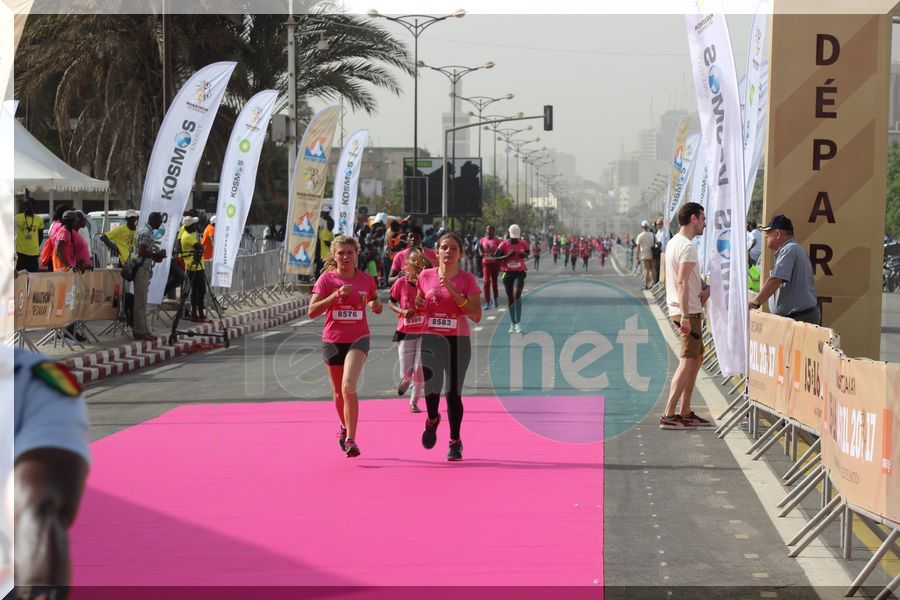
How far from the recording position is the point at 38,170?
79.7 ft

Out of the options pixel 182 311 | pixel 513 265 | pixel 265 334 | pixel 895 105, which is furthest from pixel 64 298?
pixel 895 105

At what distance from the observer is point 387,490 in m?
9.13

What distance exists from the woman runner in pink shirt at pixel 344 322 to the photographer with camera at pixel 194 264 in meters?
11.7

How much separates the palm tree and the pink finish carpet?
23174 millimetres

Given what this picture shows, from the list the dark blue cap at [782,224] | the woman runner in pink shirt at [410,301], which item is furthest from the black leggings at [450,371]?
the dark blue cap at [782,224]

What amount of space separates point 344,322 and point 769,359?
341 cm

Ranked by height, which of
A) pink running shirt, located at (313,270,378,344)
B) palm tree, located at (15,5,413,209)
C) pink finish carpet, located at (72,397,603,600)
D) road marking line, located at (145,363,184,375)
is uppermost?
palm tree, located at (15,5,413,209)

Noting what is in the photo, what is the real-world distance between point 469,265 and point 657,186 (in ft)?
455

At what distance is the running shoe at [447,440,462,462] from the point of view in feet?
33.8

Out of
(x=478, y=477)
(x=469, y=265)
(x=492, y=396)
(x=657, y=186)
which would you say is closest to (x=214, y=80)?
(x=492, y=396)

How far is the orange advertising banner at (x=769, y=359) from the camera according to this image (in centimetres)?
1001

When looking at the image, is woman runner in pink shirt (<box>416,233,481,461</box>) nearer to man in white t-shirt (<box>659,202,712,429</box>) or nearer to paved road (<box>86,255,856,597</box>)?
paved road (<box>86,255,856,597</box>)

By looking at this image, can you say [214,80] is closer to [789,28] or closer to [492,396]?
[492,396]

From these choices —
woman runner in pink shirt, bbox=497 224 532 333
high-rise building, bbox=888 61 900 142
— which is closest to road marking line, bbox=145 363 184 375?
woman runner in pink shirt, bbox=497 224 532 333
